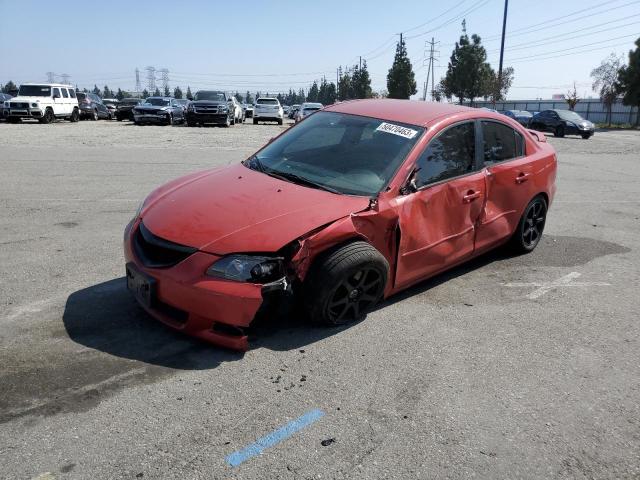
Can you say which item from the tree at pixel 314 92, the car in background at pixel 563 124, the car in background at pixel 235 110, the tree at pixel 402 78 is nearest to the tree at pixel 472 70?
the tree at pixel 402 78

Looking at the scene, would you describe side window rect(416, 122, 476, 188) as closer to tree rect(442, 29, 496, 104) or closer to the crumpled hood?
the crumpled hood

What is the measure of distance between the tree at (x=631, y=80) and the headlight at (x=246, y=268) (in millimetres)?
57707

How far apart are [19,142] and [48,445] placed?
1635 centimetres

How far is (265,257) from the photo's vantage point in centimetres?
335

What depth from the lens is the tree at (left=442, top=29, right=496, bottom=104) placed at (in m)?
54.9

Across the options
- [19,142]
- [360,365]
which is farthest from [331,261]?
[19,142]

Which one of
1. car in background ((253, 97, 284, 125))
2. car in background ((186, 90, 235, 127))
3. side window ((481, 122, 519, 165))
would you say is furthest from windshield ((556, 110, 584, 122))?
side window ((481, 122, 519, 165))

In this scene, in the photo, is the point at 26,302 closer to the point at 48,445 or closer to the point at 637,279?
the point at 48,445

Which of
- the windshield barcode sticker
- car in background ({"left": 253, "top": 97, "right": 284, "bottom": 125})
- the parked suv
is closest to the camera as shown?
the windshield barcode sticker

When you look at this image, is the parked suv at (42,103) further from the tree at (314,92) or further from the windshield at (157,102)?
the tree at (314,92)

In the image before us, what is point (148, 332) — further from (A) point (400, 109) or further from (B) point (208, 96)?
(B) point (208, 96)

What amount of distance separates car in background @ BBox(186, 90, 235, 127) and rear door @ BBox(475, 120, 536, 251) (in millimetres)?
23869

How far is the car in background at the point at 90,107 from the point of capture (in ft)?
108

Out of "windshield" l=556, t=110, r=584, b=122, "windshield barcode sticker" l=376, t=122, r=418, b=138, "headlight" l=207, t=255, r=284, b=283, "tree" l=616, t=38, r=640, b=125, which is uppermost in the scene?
"tree" l=616, t=38, r=640, b=125
